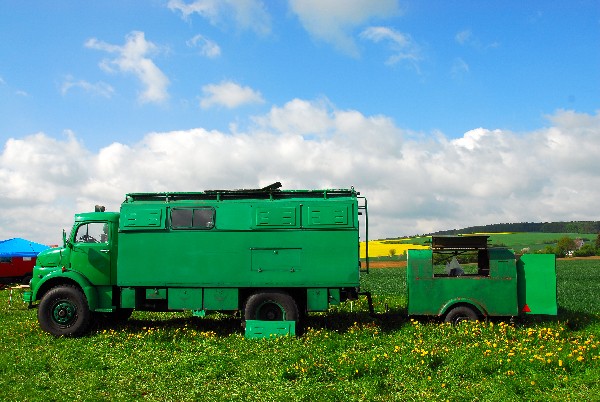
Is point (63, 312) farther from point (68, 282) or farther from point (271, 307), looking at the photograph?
point (271, 307)

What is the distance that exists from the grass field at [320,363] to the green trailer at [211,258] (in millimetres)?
811

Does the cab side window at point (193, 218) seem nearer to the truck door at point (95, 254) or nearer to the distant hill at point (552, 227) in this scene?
the truck door at point (95, 254)

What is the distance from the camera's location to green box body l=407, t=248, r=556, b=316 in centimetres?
1423

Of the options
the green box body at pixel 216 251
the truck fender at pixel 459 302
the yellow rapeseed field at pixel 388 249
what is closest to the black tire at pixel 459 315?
the truck fender at pixel 459 302

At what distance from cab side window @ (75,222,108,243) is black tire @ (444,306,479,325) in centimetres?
1017

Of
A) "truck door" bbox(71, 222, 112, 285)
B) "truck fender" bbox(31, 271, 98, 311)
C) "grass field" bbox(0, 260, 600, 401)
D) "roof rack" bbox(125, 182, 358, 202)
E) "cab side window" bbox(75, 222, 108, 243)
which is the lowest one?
"grass field" bbox(0, 260, 600, 401)

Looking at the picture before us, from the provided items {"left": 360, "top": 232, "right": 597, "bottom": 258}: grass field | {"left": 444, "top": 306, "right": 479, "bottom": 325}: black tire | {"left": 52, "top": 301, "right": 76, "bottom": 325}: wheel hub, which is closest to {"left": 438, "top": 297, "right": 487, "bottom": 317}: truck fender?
{"left": 444, "top": 306, "right": 479, "bottom": 325}: black tire

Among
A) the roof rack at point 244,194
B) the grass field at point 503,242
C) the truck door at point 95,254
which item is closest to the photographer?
the roof rack at point 244,194

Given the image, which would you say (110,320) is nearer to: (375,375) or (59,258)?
(59,258)

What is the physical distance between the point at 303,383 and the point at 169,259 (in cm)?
654

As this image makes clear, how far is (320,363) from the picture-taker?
35.1 ft

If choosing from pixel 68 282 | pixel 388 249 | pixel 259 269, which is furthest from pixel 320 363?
pixel 388 249

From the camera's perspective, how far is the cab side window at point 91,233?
1545 cm

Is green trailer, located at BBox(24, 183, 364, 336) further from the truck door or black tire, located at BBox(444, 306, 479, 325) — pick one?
black tire, located at BBox(444, 306, 479, 325)
